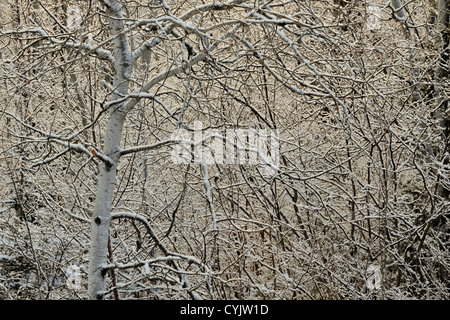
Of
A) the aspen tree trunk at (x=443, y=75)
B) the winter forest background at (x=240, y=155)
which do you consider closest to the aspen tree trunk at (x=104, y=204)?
the winter forest background at (x=240, y=155)

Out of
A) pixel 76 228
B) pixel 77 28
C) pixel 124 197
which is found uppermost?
pixel 77 28

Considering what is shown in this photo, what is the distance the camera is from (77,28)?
13.4 ft

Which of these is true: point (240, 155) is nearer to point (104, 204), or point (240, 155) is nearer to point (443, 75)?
point (104, 204)

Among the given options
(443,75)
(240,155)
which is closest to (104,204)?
(240,155)

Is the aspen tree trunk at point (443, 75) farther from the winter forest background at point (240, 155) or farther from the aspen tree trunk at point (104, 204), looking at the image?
the aspen tree trunk at point (104, 204)

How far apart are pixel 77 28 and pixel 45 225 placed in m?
3.76

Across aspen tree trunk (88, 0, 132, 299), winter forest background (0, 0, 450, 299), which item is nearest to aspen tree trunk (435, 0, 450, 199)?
winter forest background (0, 0, 450, 299)

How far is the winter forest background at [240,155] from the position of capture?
419 centimetres

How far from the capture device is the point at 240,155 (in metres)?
5.57

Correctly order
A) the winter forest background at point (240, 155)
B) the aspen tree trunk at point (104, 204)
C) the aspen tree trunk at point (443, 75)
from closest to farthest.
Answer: the winter forest background at point (240, 155) → the aspen tree trunk at point (104, 204) → the aspen tree trunk at point (443, 75)

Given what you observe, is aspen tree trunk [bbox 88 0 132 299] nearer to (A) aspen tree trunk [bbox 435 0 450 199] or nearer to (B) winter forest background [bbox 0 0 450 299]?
(B) winter forest background [bbox 0 0 450 299]

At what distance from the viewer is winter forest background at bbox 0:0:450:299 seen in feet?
13.8
